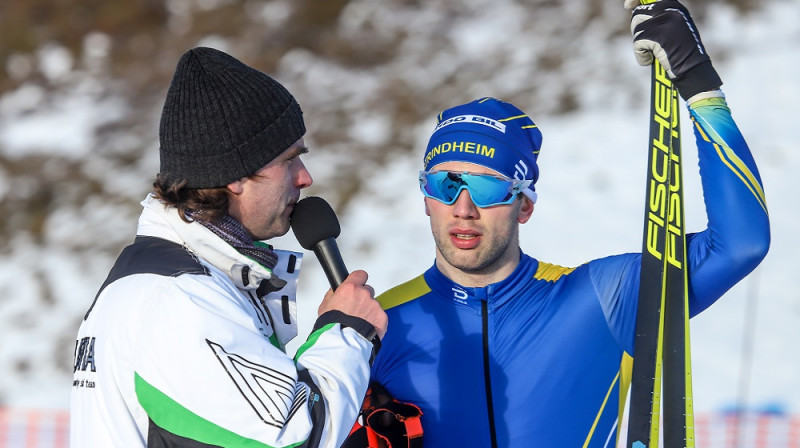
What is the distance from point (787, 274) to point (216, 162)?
809 cm

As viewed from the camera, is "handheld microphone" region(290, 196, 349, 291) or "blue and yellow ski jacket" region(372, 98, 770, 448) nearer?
"handheld microphone" region(290, 196, 349, 291)

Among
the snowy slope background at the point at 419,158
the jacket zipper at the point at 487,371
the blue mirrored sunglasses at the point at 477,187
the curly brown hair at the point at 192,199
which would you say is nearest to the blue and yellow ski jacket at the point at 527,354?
the jacket zipper at the point at 487,371

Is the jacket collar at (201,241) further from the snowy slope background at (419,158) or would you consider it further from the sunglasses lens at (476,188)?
the snowy slope background at (419,158)

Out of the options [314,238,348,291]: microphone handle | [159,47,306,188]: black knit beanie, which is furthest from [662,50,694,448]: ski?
[159,47,306,188]: black knit beanie

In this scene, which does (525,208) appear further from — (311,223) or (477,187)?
(311,223)

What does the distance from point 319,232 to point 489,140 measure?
715mm

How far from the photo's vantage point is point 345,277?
2.38 metres

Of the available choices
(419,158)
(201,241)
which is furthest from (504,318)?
(419,158)

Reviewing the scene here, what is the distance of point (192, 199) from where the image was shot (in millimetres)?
2174

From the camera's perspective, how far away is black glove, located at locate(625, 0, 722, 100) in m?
2.54

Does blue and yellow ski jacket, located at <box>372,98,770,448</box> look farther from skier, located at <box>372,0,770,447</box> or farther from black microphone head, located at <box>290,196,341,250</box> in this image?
black microphone head, located at <box>290,196,341,250</box>

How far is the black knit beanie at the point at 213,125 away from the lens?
Result: 2.15 m

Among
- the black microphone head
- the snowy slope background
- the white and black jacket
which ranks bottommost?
the white and black jacket

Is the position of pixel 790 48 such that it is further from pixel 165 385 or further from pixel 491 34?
pixel 165 385
